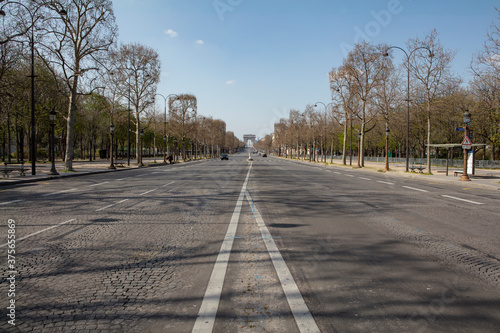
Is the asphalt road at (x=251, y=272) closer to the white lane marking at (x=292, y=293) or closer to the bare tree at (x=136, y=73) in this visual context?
the white lane marking at (x=292, y=293)

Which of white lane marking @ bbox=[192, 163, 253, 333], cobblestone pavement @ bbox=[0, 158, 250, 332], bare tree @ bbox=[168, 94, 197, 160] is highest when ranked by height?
bare tree @ bbox=[168, 94, 197, 160]

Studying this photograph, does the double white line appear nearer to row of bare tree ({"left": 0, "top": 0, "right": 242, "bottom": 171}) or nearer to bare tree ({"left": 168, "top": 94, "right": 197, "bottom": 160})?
row of bare tree ({"left": 0, "top": 0, "right": 242, "bottom": 171})

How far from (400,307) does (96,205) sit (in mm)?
10115

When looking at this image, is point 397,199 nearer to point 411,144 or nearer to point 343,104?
point 343,104

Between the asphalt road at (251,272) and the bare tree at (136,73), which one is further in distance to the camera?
the bare tree at (136,73)

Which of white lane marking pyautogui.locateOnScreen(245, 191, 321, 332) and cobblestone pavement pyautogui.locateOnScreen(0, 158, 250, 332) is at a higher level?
white lane marking pyautogui.locateOnScreen(245, 191, 321, 332)

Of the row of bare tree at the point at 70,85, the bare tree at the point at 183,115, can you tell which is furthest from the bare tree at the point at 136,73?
the bare tree at the point at 183,115

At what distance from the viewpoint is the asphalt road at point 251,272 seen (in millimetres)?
3559

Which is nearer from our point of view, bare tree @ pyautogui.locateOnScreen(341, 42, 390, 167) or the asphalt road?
the asphalt road

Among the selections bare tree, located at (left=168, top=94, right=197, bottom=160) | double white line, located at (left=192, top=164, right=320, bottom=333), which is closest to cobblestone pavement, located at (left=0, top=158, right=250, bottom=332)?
double white line, located at (left=192, top=164, right=320, bottom=333)

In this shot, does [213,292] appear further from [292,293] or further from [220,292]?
[292,293]

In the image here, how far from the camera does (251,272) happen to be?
195 inches

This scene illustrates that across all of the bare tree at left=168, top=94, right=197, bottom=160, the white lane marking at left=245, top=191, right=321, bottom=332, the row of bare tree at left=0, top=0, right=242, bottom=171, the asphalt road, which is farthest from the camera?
the bare tree at left=168, top=94, right=197, bottom=160

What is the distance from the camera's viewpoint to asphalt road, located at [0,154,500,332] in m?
3.56
